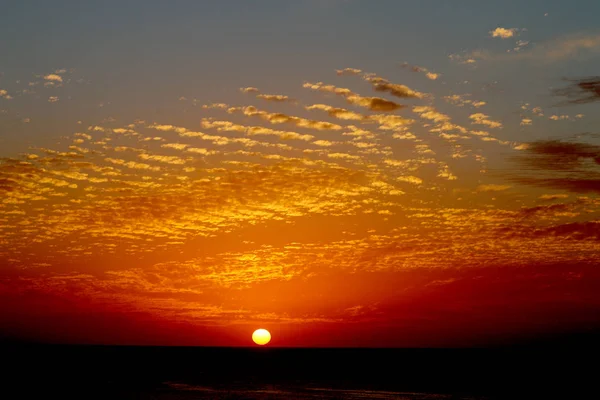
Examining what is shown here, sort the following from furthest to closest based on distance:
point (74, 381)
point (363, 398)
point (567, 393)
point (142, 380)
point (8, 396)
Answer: point (142, 380), point (74, 381), point (567, 393), point (363, 398), point (8, 396)

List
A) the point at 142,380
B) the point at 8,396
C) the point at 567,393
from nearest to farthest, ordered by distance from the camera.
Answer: the point at 8,396, the point at 567,393, the point at 142,380

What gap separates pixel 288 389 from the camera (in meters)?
51.5

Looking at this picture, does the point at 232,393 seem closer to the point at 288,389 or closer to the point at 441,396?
the point at 288,389

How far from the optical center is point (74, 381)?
54875 mm

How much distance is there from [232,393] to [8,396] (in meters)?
15.6

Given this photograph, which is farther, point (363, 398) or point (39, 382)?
point (39, 382)

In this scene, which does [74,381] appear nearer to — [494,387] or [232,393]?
[232,393]

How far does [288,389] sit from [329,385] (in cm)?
702

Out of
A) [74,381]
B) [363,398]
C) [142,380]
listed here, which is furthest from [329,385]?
[74,381]

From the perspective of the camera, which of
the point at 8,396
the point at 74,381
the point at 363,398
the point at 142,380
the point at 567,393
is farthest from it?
the point at 142,380

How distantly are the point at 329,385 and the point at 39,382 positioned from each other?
25.8m

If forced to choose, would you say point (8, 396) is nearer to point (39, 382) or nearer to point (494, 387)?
point (39, 382)

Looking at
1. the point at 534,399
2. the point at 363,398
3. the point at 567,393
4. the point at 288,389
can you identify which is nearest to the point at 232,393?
the point at 288,389

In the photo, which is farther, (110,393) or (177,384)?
(177,384)
